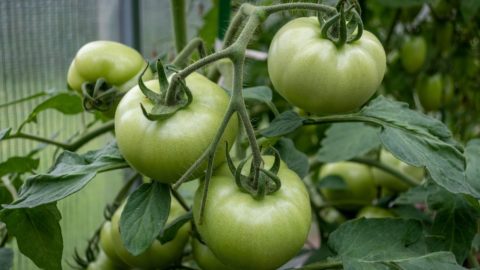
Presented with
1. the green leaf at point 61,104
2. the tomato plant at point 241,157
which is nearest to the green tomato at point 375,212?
the tomato plant at point 241,157

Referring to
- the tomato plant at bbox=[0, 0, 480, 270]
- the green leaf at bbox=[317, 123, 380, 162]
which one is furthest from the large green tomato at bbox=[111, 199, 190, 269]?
the green leaf at bbox=[317, 123, 380, 162]

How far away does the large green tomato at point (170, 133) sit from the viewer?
42cm

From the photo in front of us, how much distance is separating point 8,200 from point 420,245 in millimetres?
410

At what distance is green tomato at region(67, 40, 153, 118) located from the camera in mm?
571

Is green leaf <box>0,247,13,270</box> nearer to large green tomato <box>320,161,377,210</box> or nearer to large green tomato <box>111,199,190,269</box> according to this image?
large green tomato <box>111,199,190,269</box>

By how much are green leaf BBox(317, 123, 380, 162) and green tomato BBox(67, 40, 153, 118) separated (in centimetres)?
28

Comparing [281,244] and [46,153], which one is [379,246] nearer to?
[281,244]

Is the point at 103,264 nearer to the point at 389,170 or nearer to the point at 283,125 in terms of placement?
the point at 283,125

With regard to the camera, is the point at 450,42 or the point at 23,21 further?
the point at 450,42

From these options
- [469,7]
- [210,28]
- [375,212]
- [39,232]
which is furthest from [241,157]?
[469,7]

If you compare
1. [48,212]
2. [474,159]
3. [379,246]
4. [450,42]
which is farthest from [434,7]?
[48,212]

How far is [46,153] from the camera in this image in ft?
3.23

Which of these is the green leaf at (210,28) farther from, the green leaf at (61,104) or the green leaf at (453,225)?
the green leaf at (453,225)

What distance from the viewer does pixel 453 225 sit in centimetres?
62
